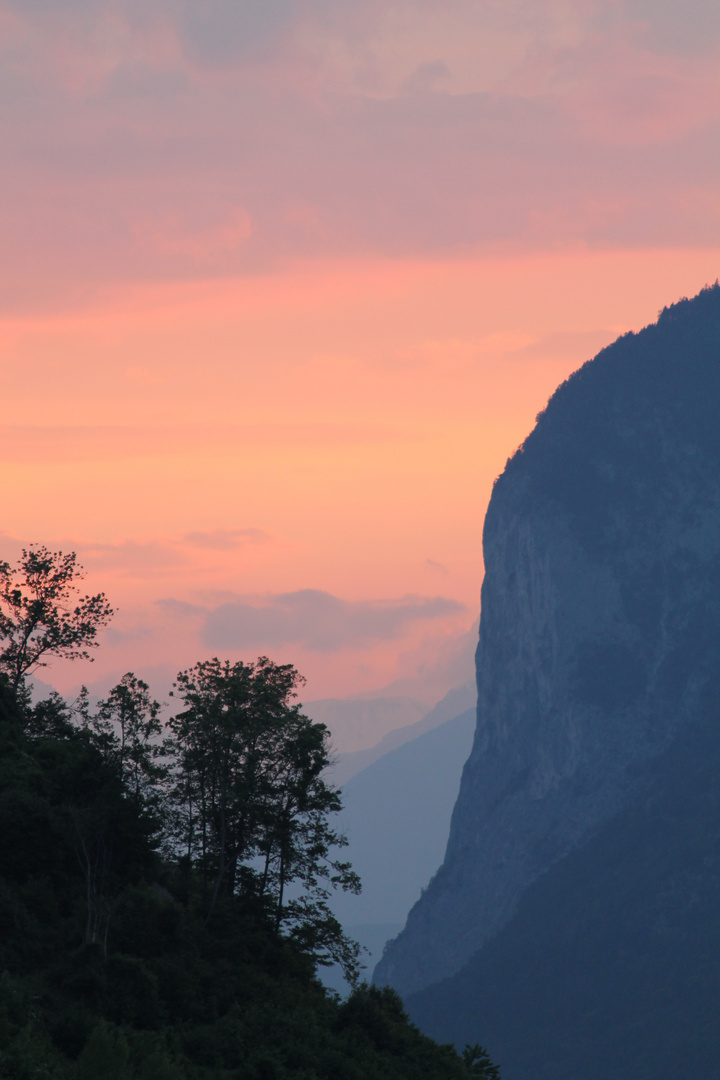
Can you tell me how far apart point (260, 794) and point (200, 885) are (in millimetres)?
6411

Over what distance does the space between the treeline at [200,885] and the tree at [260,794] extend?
0.10 meters

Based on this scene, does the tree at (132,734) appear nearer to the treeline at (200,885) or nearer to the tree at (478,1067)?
the treeline at (200,885)

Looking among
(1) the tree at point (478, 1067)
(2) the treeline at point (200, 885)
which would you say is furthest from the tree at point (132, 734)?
(1) the tree at point (478, 1067)

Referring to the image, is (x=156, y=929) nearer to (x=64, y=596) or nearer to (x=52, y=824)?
(x=52, y=824)

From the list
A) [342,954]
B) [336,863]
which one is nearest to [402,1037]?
[342,954]

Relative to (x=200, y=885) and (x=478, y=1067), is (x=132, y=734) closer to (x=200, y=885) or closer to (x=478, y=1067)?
(x=200, y=885)

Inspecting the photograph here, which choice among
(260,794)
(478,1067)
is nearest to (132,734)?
(260,794)

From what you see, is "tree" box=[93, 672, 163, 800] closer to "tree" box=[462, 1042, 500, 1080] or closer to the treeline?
the treeline

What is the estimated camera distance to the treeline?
171 ft

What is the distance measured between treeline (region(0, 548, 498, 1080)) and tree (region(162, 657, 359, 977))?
10 centimetres

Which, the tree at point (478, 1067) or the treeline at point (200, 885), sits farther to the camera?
the tree at point (478, 1067)

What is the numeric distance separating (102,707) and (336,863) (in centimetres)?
1355

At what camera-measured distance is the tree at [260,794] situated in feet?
196

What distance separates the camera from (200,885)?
62.7m
